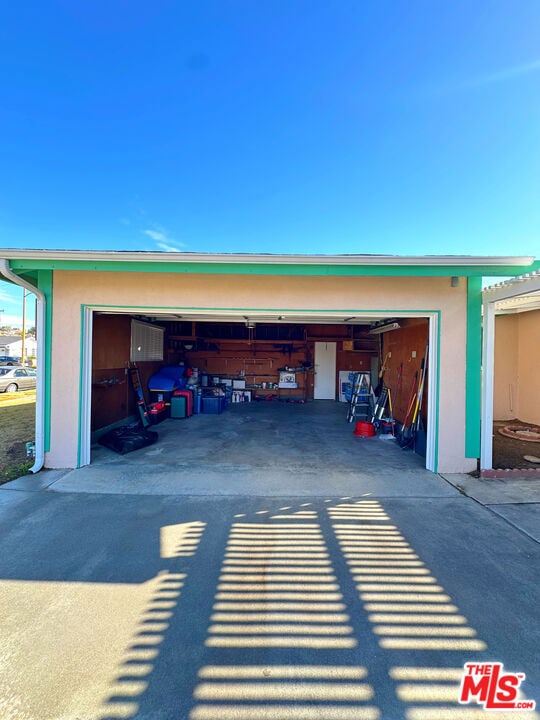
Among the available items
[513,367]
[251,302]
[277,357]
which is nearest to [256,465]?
[251,302]

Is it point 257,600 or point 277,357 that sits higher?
point 277,357

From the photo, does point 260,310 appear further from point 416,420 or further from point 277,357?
point 277,357

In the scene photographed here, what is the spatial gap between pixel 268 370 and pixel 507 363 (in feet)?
22.7

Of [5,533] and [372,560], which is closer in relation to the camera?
[372,560]

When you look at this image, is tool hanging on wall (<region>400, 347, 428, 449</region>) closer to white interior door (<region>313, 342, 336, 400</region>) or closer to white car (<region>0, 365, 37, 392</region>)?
white interior door (<region>313, 342, 336, 400</region>)

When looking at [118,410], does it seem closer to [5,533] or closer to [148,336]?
[148,336]

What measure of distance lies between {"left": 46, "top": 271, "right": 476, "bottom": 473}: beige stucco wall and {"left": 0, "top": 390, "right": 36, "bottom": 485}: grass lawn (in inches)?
19.1

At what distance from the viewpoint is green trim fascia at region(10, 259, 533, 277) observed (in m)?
4.00

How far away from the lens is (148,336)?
789cm

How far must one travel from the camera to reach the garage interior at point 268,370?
5914mm

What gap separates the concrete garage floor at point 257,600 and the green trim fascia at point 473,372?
0.83 m

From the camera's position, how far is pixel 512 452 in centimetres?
530

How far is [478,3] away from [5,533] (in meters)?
9.51

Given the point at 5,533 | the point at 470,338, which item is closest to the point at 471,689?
the point at 5,533
